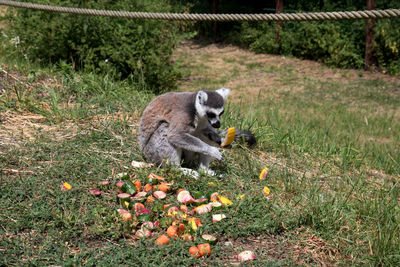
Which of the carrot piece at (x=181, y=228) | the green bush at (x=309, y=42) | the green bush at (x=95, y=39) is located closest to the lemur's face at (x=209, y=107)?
the carrot piece at (x=181, y=228)

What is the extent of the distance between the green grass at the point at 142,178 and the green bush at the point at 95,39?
1.59m

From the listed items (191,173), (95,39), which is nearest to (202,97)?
(191,173)

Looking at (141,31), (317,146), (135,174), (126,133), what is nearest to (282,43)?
(141,31)

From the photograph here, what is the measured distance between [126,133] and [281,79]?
784 cm

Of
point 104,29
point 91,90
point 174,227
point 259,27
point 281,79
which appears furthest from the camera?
point 259,27

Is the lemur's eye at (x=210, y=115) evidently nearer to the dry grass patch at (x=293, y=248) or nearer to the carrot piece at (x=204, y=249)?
the dry grass patch at (x=293, y=248)

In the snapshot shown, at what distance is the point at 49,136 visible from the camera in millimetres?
4777

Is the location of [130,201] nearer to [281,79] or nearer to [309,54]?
[281,79]

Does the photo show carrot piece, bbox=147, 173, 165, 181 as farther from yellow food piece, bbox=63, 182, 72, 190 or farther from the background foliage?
the background foliage

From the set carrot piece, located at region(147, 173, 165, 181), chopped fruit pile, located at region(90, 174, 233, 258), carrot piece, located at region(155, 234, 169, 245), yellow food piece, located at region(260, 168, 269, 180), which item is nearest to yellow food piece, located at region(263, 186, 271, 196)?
yellow food piece, located at region(260, 168, 269, 180)

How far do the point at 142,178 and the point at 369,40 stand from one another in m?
9.85

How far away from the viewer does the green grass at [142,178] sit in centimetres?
301

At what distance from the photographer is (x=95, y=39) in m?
8.20

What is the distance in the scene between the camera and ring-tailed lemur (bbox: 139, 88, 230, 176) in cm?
397
